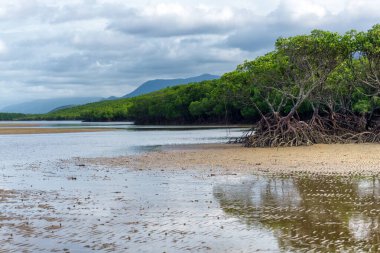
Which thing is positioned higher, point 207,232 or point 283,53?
point 283,53

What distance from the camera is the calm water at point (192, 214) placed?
9.76 meters

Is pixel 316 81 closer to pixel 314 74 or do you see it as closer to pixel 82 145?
pixel 314 74

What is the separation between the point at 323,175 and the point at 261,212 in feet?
25.6

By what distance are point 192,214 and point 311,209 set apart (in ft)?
10.2

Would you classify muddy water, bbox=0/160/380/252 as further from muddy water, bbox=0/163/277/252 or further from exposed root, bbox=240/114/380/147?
exposed root, bbox=240/114/380/147

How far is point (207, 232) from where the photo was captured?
1067cm

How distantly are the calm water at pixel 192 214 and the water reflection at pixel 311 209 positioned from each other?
0.02 meters

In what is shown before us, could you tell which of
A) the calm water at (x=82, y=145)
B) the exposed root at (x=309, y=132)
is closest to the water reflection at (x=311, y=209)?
the exposed root at (x=309, y=132)

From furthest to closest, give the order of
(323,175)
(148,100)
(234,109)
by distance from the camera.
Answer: (148,100)
(234,109)
(323,175)

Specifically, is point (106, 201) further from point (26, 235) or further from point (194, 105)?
point (194, 105)

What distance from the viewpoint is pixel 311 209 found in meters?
12.8

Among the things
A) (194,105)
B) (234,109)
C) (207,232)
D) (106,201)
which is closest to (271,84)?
(106,201)

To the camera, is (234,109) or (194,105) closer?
(234,109)

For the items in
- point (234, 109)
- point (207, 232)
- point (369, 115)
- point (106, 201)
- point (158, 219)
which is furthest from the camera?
point (234, 109)
